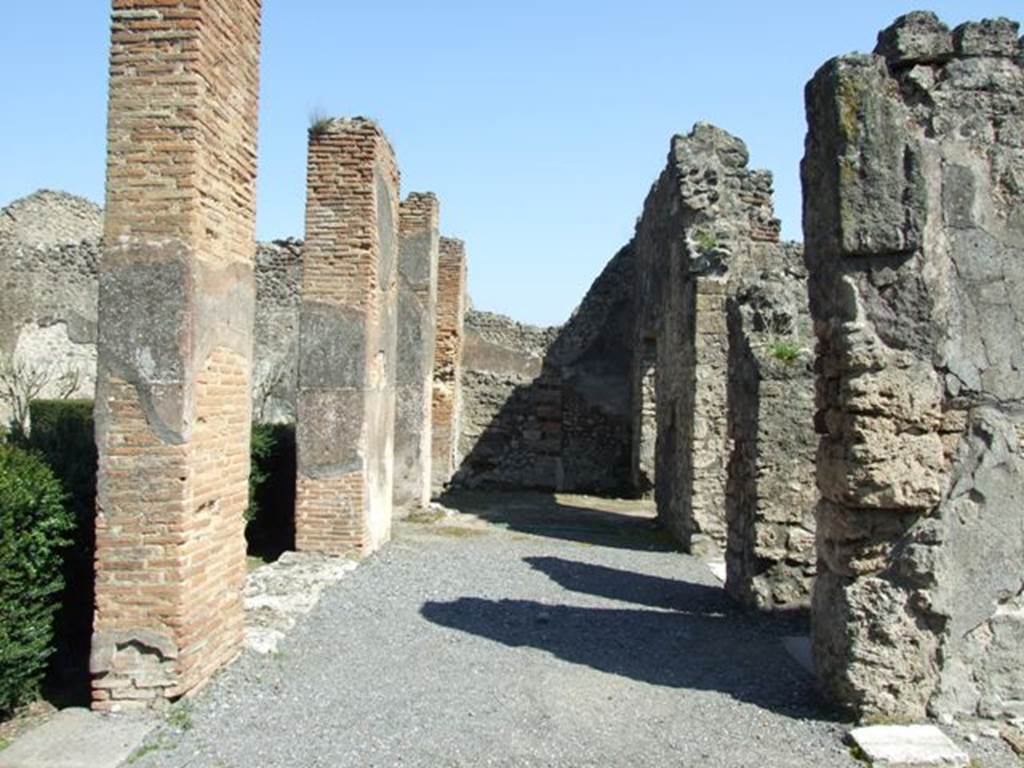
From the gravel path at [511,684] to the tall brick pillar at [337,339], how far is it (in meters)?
0.70

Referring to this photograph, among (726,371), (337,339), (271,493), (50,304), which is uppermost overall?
(50,304)

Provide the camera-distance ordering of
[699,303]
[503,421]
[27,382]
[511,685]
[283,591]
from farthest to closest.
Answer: [503,421] → [27,382] → [699,303] → [283,591] → [511,685]

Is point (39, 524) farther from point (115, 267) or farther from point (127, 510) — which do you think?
point (115, 267)

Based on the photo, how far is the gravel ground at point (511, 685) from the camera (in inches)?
177

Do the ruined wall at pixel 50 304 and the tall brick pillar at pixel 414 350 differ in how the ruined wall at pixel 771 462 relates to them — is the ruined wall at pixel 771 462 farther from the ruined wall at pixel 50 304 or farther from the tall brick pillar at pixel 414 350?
the ruined wall at pixel 50 304

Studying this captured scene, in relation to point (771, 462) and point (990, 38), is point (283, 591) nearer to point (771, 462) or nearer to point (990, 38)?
point (771, 462)

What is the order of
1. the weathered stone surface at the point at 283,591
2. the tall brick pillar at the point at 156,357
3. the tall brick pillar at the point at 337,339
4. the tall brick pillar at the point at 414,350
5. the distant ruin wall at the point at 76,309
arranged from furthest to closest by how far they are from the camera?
the distant ruin wall at the point at 76,309, the tall brick pillar at the point at 414,350, the tall brick pillar at the point at 337,339, the weathered stone surface at the point at 283,591, the tall brick pillar at the point at 156,357

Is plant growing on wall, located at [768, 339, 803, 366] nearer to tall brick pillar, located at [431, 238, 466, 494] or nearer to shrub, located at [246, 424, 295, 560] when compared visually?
shrub, located at [246, 424, 295, 560]

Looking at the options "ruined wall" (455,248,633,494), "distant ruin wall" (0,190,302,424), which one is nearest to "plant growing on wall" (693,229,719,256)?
"ruined wall" (455,248,633,494)

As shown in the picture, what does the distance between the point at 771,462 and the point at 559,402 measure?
426 inches

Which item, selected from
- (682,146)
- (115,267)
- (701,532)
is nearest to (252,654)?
(115,267)

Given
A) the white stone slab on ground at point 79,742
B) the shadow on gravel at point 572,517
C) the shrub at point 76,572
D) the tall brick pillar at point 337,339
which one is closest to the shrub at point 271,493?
the tall brick pillar at point 337,339

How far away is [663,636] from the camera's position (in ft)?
22.5

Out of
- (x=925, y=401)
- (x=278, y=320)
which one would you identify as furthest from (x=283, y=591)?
(x=278, y=320)
